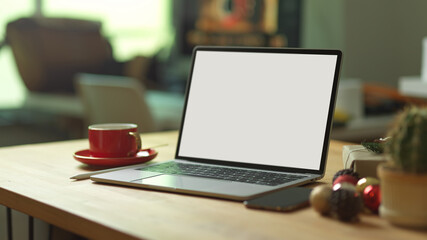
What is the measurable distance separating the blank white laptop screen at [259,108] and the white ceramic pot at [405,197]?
0.28m

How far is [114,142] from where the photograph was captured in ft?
3.57

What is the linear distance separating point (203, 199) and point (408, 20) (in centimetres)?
350

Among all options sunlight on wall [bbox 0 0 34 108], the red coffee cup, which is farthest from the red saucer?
sunlight on wall [bbox 0 0 34 108]

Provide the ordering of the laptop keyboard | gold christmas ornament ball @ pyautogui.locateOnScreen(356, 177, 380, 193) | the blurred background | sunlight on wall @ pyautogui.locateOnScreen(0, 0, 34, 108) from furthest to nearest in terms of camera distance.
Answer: sunlight on wall @ pyautogui.locateOnScreen(0, 0, 34, 108) < the blurred background < the laptop keyboard < gold christmas ornament ball @ pyautogui.locateOnScreen(356, 177, 380, 193)

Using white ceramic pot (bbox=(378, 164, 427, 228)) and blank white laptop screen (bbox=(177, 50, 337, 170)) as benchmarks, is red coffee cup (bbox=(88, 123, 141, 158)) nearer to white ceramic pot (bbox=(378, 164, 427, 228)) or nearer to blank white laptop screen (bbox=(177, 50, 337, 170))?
blank white laptop screen (bbox=(177, 50, 337, 170))

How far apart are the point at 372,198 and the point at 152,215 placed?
28cm

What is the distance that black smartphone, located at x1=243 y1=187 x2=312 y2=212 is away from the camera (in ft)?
2.44

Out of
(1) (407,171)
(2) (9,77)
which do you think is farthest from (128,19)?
(1) (407,171)

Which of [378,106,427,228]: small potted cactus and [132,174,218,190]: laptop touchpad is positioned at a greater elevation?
[378,106,427,228]: small potted cactus

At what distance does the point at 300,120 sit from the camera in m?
0.99

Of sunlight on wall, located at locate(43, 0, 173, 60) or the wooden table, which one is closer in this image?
the wooden table

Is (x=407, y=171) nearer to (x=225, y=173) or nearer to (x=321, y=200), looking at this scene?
(x=321, y=200)

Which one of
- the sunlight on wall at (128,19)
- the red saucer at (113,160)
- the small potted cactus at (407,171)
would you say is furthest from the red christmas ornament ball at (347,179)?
the sunlight on wall at (128,19)

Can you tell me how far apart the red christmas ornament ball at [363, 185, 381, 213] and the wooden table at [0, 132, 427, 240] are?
0.06 feet
